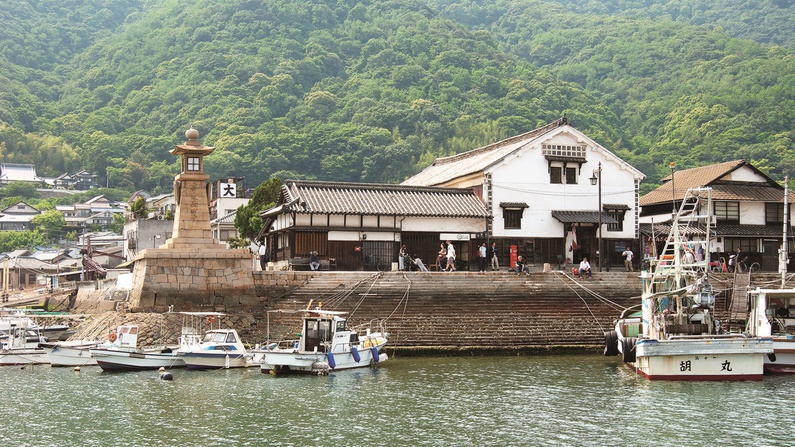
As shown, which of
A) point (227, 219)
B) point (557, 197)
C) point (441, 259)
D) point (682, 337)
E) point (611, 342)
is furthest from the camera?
point (227, 219)

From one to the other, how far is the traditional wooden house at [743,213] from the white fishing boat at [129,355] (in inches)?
1092

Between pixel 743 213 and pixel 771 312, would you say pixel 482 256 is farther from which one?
pixel 743 213

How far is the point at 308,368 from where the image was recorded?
3212cm

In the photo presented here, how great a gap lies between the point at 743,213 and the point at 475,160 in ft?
53.1

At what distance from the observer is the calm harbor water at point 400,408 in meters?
21.7

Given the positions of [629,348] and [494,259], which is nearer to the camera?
[629,348]

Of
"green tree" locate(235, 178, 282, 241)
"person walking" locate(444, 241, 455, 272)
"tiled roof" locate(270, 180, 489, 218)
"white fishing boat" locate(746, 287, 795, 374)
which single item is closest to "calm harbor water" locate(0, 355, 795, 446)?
"white fishing boat" locate(746, 287, 795, 374)

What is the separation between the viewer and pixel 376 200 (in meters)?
44.1

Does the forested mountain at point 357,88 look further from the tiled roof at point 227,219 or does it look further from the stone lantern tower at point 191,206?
the stone lantern tower at point 191,206

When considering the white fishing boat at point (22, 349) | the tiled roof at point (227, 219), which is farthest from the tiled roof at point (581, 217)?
the tiled roof at point (227, 219)

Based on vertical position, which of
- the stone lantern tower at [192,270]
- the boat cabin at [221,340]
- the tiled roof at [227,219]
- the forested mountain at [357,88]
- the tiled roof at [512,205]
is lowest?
the boat cabin at [221,340]

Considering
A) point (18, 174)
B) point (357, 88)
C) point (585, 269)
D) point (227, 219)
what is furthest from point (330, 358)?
point (18, 174)

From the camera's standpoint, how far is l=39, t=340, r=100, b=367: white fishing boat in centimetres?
3475

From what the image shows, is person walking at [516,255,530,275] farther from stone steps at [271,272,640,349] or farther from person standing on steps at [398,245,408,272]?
person standing on steps at [398,245,408,272]
